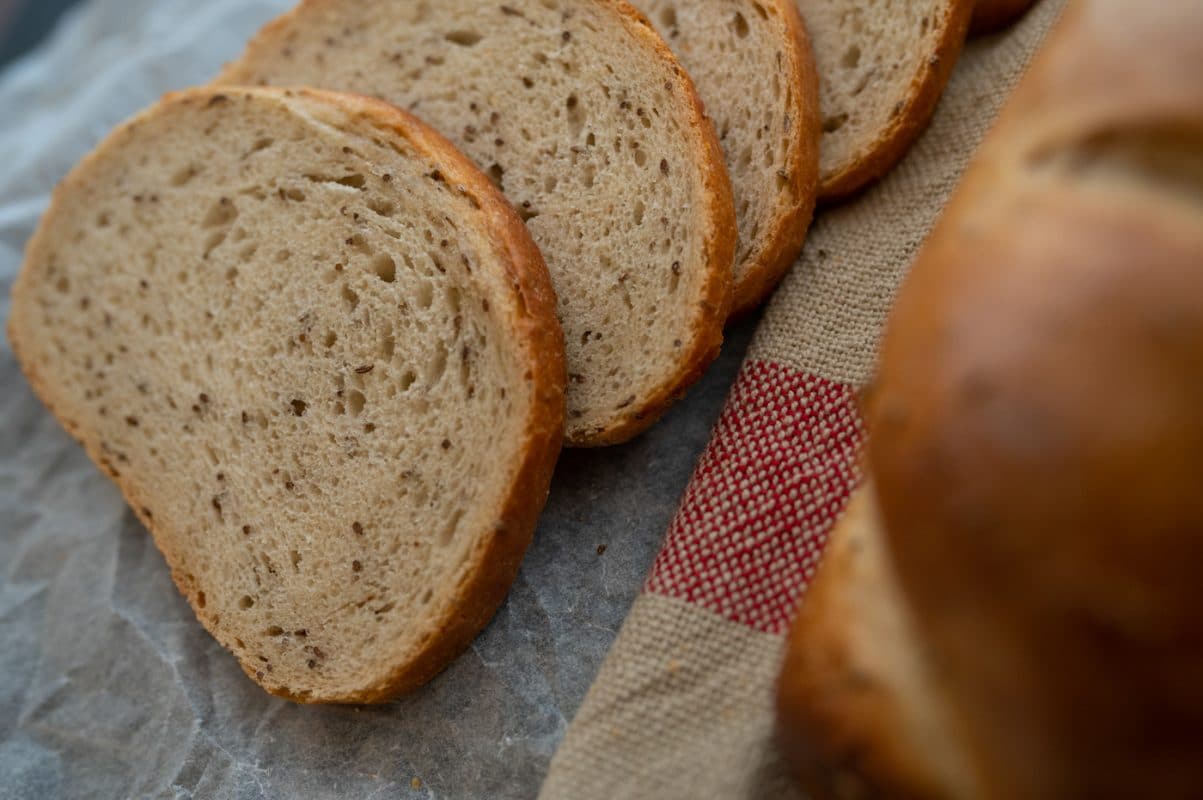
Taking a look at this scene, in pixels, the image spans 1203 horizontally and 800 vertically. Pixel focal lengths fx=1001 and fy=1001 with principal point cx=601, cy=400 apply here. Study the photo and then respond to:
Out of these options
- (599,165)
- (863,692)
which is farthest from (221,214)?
(863,692)

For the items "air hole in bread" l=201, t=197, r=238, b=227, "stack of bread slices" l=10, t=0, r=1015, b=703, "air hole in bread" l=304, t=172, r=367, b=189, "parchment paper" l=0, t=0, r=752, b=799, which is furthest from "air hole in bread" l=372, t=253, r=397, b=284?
"parchment paper" l=0, t=0, r=752, b=799

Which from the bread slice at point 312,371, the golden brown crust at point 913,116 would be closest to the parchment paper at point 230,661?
the bread slice at point 312,371

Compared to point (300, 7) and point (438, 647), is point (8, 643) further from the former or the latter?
point (300, 7)

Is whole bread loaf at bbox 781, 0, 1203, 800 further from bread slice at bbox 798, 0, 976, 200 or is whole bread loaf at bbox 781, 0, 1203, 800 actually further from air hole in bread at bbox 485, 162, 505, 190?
air hole in bread at bbox 485, 162, 505, 190

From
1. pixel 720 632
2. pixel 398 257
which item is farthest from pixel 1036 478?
pixel 398 257

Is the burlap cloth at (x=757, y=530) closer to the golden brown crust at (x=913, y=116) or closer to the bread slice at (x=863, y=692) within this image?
the golden brown crust at (x=913, y=116)

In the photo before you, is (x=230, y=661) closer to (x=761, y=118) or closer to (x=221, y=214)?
(x=221, y=214)
